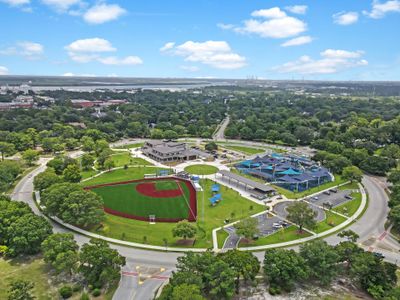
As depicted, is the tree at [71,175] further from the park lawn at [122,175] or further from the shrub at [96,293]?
the shrub at [96,293]

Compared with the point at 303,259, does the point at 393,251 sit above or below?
below

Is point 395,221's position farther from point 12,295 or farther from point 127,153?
point 127,153

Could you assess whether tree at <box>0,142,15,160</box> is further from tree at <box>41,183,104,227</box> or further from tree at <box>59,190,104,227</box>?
tree at <box>59,190,104,227</box>

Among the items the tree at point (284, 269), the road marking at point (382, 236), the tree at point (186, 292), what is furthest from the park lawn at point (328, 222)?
the tree at point (186, 292)

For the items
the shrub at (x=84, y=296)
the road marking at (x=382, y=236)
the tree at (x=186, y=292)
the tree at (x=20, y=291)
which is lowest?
the road marking at (x=382, y=236)

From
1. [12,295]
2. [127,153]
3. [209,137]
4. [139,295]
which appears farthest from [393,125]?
[12,295]

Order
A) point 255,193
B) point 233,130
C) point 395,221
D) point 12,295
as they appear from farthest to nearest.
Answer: point 233,130
point 255,193
point 395,221
point 12,295
